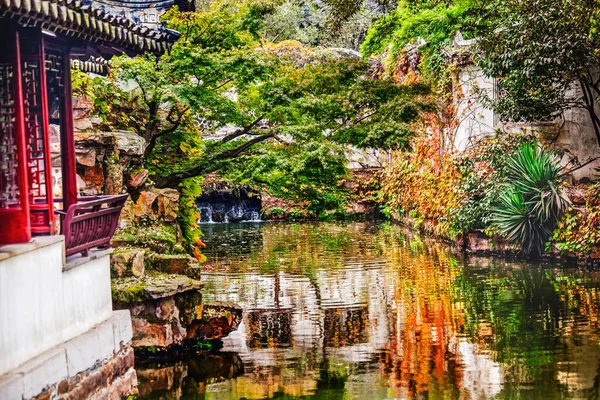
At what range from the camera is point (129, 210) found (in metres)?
13.9

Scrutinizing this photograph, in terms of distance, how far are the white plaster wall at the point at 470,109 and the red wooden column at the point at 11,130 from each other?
678 inches

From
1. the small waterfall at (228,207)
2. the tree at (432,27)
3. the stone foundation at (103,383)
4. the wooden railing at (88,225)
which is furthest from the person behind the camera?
the small waterfall at (228,207)

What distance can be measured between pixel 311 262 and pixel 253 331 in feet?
26.5

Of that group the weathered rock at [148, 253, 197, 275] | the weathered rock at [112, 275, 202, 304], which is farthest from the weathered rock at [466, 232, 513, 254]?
the weathered rock at [112, 275, 202, 304]

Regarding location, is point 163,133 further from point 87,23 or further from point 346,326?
point 87,23

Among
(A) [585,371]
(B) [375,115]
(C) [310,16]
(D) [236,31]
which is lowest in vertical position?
(A) [585,371]

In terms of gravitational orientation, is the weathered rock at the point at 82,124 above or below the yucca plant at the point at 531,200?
above

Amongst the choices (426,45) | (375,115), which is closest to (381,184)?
(426,45)

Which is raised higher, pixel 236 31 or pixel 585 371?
pixel 236 31

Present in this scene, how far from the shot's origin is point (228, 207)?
35.9 meters

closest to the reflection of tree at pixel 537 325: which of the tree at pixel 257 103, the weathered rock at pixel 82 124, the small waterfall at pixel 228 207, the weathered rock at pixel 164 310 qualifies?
the tree at pixel 257 103

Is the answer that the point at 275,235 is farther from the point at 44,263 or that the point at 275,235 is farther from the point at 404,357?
the point at 44,263

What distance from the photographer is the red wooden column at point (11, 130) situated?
27.2 ft

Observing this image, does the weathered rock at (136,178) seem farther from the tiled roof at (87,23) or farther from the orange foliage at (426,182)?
the orange foliage at (426,182)
